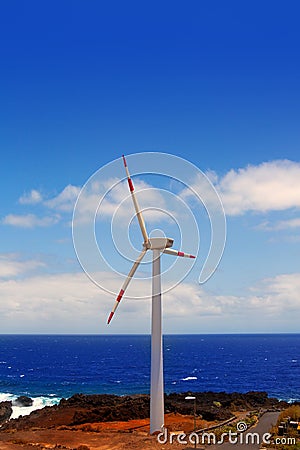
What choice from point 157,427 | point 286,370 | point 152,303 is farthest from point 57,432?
point 286,370

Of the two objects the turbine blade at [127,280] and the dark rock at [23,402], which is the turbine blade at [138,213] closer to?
the turbine blade at [127,280]

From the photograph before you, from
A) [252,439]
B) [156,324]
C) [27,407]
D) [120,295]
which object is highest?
[120,295]

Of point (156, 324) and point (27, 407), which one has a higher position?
point (156, 324)

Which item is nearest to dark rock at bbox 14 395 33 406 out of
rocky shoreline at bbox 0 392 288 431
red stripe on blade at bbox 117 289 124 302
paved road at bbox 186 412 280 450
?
rocky shoreline at bbox 0 392 288 431

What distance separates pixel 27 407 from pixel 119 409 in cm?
3420

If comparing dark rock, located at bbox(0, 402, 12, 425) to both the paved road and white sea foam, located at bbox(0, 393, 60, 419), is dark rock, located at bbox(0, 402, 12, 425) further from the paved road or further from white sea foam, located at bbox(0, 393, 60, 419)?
the paved road

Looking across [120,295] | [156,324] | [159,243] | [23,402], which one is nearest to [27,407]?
[23,402]

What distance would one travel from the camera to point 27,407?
7981 centimetres

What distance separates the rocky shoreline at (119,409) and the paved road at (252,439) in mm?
6735

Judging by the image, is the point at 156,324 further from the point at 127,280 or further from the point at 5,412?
the point at 5,412

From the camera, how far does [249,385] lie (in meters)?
112

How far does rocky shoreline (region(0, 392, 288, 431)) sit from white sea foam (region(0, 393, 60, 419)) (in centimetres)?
358

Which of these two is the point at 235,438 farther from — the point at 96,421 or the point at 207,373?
the point at 207,373

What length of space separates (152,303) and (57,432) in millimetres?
13789
